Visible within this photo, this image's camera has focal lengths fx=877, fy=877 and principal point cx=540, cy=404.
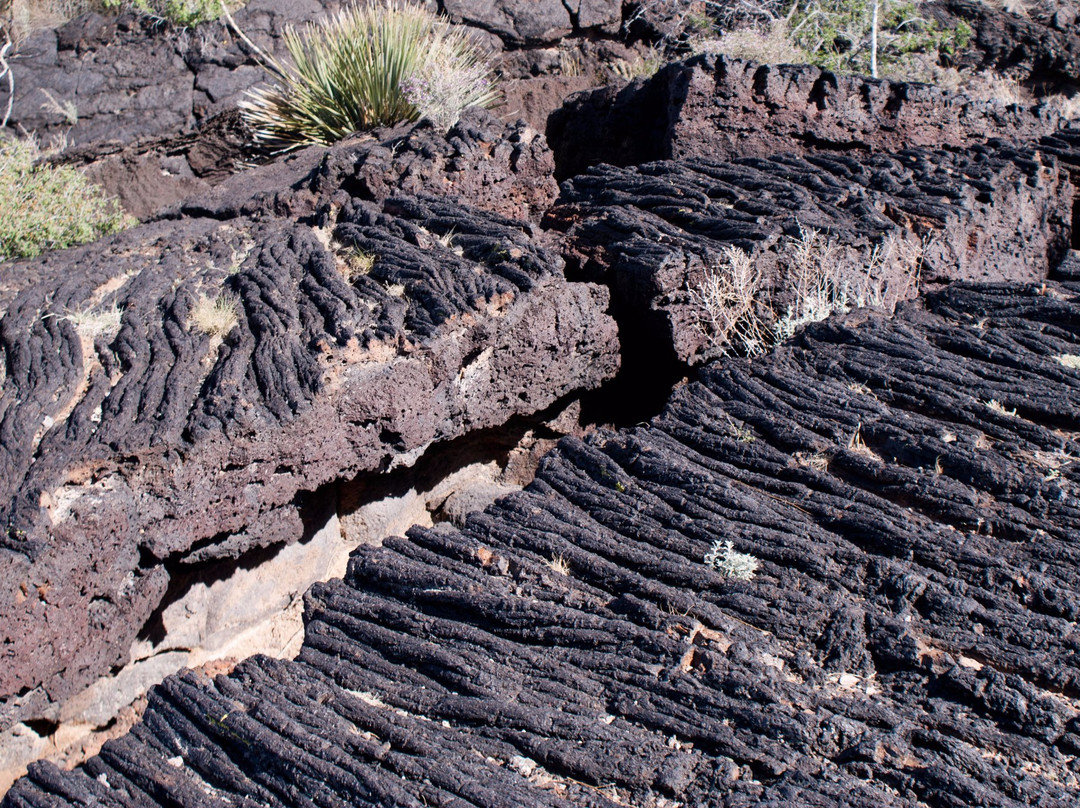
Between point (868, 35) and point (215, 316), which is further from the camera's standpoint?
point (868, 35)

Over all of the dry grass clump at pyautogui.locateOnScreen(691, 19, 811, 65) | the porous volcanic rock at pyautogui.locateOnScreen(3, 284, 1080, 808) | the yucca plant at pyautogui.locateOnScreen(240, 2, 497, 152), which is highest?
the dry grass clump at pyautogui.locateOnScreen(691, 19, 811, 65)

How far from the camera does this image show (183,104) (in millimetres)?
9695

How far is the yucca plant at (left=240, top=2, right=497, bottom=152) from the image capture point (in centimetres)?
741

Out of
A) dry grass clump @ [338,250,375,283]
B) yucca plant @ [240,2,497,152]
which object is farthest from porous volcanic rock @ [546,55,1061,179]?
dry grass clump @ [338,250,375,283]

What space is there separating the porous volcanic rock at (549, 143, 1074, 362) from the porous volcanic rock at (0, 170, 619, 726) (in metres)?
0.42

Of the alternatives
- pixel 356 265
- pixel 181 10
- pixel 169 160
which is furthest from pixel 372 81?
pixel 181 10

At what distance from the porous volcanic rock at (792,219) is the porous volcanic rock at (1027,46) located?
178 inches

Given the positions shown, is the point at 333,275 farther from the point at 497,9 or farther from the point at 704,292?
the point at 497,9

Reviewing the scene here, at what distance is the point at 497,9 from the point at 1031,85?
20.1 ft

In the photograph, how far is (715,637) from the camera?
3.00 meters

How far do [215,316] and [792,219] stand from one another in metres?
3.24

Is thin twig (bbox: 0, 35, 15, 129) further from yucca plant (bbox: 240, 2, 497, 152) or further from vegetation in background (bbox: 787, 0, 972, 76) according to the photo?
vegetation in background (bbox: 787, 0, 972, 76)

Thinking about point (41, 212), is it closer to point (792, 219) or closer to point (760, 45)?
point (792, 219)

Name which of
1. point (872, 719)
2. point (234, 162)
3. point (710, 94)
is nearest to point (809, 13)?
point (710, 94)
